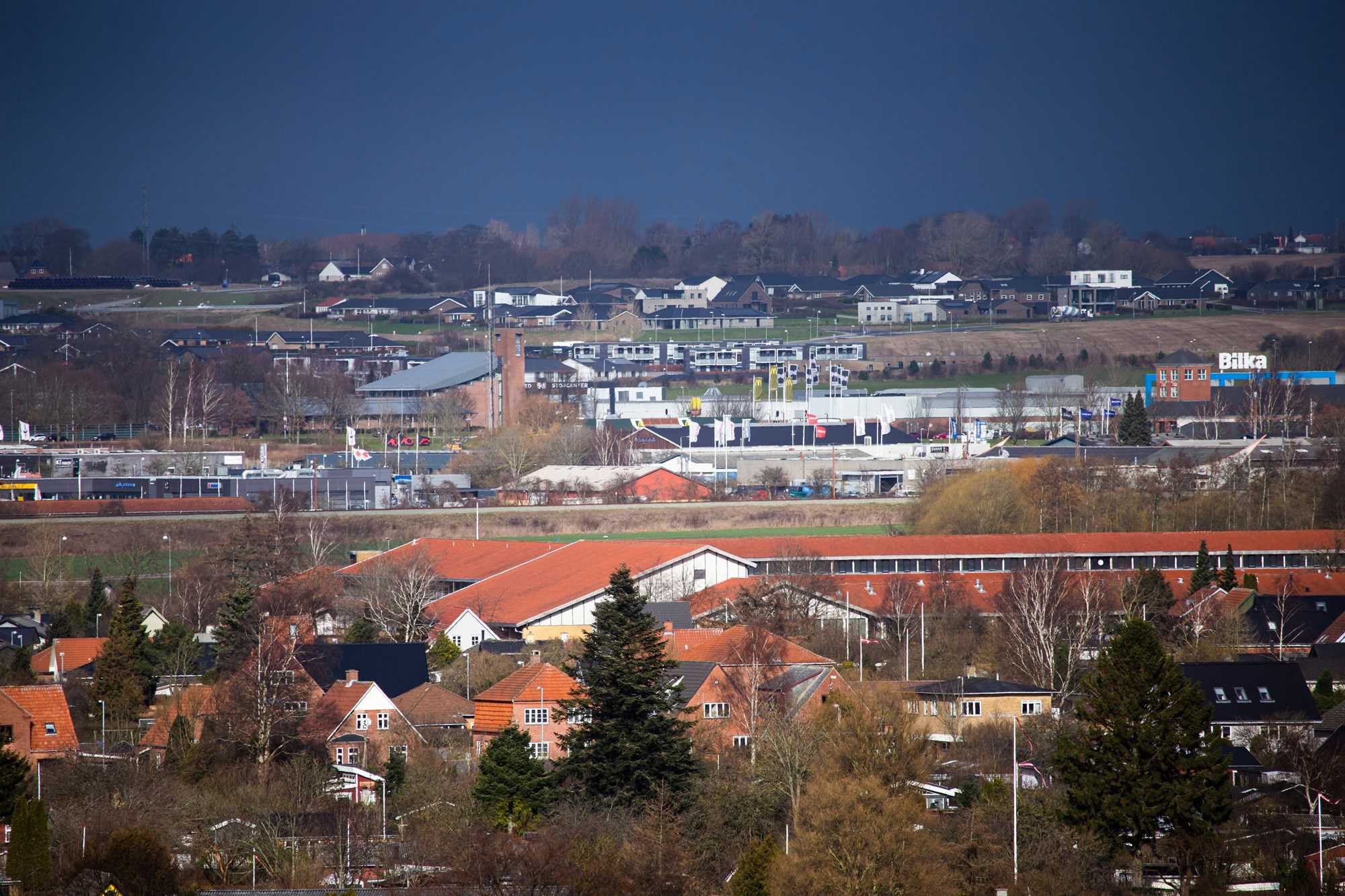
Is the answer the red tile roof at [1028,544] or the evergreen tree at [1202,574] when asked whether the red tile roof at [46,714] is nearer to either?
the red tile roof at [1028,544]

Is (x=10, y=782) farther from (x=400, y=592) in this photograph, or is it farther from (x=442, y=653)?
(x=400, y=592)

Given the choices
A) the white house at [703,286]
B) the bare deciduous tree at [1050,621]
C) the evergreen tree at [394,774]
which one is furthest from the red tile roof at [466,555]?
the white house at [703,286]

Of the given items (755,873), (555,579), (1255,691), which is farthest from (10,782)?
(555,579)

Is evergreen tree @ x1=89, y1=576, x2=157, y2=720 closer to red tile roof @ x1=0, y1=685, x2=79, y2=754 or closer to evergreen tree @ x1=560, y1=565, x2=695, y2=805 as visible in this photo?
red tile roof @ x1=0, y1=685, x2=79, y2=754

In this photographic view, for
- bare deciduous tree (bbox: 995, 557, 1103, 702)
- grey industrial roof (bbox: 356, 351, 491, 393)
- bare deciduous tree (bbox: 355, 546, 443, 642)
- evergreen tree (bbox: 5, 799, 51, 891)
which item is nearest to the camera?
evergreen tree (bbox: 5, 799, 51, 891)

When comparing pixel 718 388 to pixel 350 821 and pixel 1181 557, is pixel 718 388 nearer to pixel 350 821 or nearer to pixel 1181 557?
pixel 1181 557

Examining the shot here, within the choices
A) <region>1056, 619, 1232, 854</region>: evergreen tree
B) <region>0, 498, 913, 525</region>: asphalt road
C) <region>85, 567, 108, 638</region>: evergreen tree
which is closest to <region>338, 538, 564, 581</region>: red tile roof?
<region>85, 567, 108, 638</region>: evergreen tree
